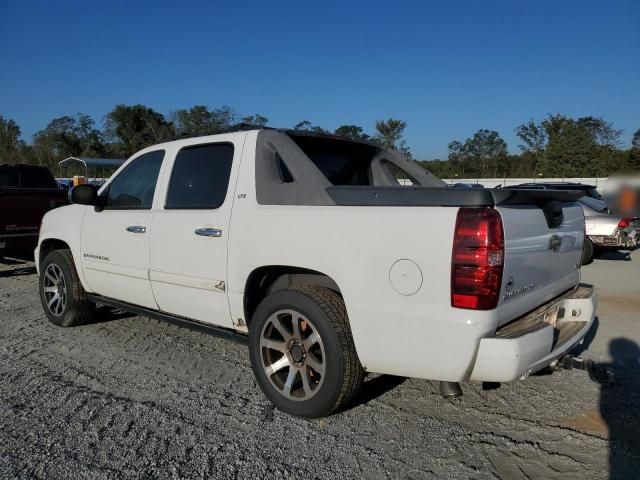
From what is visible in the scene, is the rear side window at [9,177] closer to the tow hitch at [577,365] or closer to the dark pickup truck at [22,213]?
the dark pickup truck at [22,213]

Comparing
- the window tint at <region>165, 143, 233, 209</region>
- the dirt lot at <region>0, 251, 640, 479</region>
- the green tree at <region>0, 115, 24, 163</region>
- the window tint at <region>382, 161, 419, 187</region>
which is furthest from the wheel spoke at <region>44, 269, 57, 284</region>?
the green tree at <region>0, 115, 24, 163</region>

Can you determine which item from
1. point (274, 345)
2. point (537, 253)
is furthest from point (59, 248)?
point (537, 253)

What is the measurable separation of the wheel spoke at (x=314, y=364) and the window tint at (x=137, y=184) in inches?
81.0

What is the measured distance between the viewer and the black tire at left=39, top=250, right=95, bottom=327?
5.10m

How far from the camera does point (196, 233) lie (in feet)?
12.2

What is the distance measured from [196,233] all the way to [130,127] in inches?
3079

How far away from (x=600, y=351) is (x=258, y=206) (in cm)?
354

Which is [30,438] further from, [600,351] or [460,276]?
[600,351]

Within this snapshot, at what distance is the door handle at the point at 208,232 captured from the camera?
11.8 ft

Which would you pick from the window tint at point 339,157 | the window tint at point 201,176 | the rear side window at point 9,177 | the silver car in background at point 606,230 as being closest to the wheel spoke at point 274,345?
the window tint at point 201,176

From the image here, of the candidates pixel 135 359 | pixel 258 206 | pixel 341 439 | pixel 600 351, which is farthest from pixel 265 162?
pixel 600 351

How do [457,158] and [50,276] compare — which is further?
[457,158]

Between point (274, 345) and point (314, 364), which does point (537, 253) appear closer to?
point (314, 364)

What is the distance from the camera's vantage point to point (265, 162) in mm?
3549
